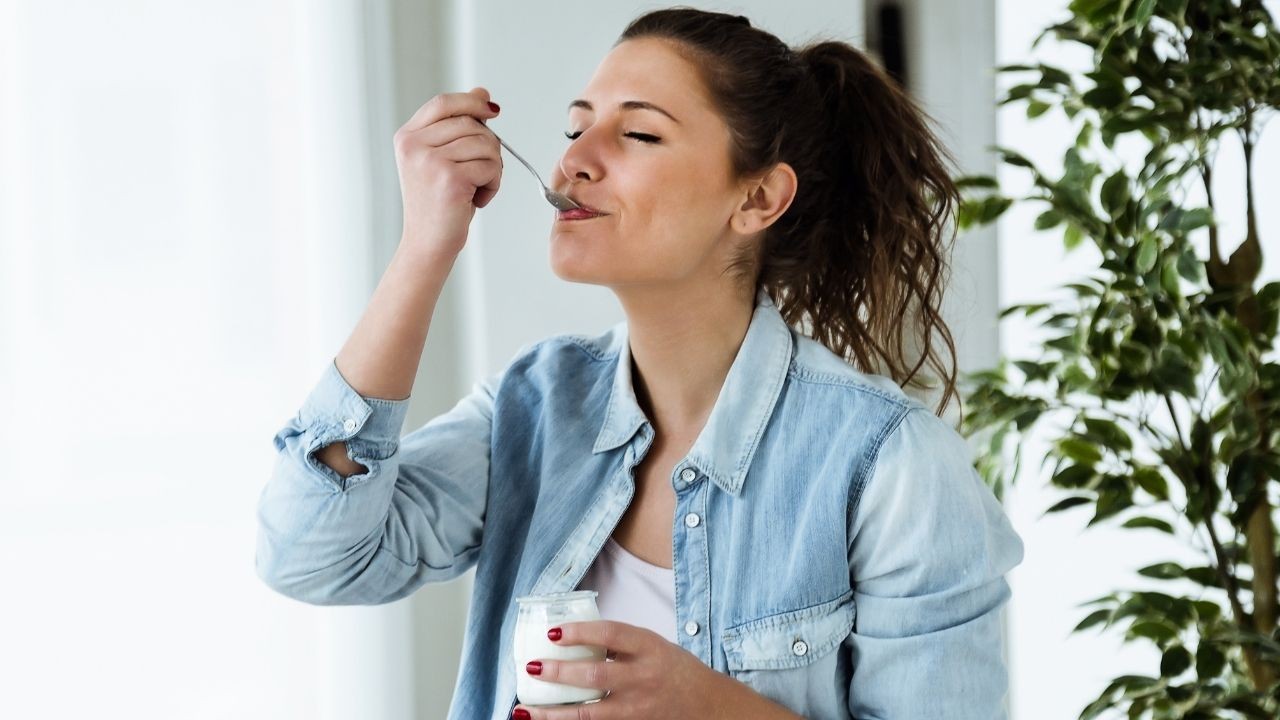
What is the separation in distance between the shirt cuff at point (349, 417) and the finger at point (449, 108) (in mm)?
258

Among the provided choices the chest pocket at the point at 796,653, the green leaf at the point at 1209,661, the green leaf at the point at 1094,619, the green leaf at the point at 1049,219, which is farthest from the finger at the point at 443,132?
the green leaf at the point at 1209,661

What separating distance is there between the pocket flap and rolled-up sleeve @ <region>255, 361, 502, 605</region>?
1.14 feet

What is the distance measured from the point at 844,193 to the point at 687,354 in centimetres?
30

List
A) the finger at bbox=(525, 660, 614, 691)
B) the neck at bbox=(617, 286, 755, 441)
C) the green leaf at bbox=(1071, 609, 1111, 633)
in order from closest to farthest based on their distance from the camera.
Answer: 1. the finger at bbox=(525, 660, 614, 691)
2. the neck at bbox=(617, 286, 755, 441)
3. the green leaf at bbox=(1071, 609, 1111, 633)

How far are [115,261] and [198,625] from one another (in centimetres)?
53

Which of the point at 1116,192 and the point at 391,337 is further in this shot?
the point at 1116,192

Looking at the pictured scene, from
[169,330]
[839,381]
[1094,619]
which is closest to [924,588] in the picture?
[839,381]

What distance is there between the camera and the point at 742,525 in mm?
1249

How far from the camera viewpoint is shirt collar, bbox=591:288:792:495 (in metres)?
1.27

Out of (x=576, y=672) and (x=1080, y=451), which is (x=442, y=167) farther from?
(x=1080, y=451)

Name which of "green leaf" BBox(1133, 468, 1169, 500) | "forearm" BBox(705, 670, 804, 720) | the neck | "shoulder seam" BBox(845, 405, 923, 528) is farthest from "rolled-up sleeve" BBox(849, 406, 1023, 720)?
"green leaf" BBox(1133, 468, 1169, 500)

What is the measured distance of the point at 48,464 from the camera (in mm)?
1553

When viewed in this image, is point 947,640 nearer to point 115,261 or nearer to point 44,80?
point 115,261

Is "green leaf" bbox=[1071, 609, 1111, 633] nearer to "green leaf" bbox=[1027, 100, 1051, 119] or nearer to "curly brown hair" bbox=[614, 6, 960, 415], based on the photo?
"curly brown hair" bbox=[614, 6, 960, 415]
